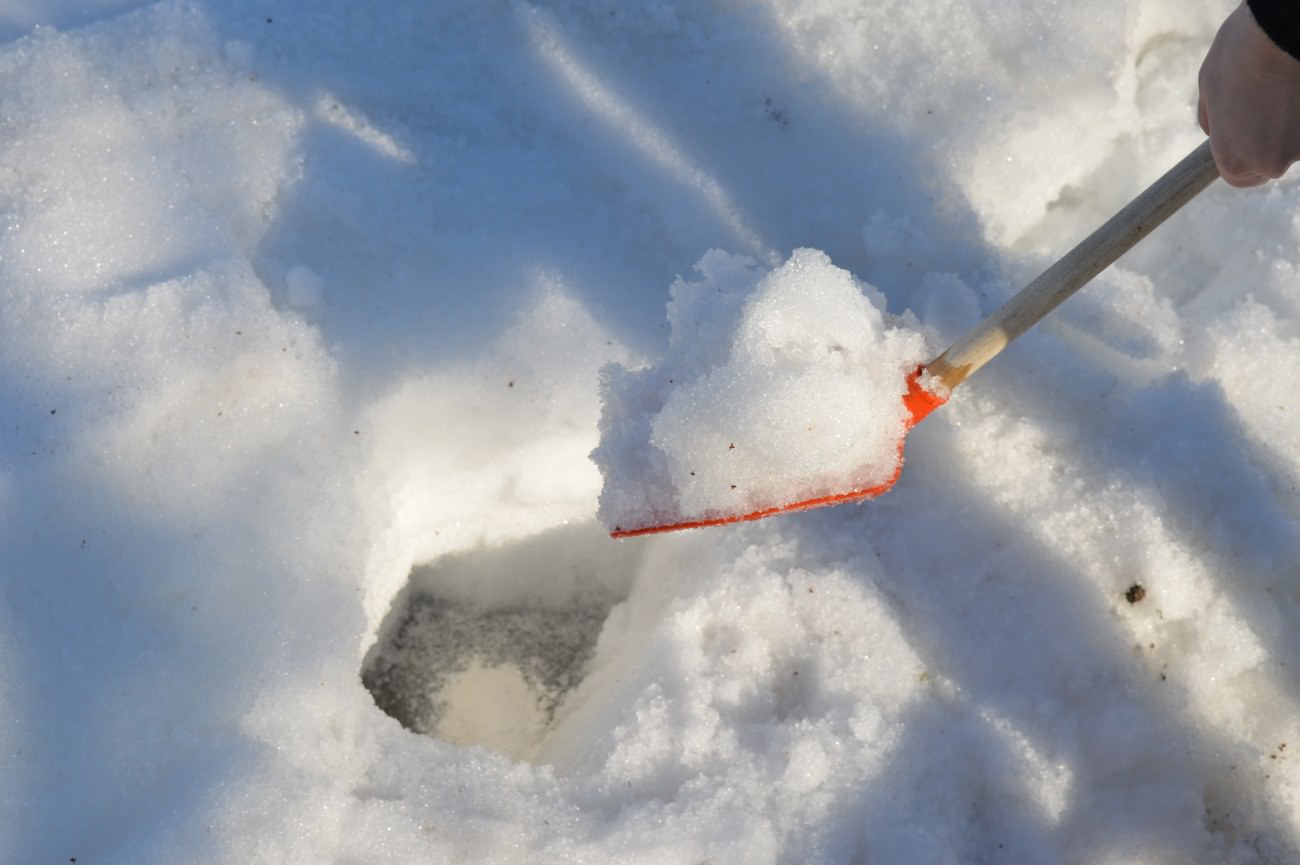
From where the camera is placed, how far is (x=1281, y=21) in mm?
1187

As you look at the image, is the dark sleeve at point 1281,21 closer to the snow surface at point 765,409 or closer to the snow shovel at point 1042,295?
the snow shovel at point 1042,295

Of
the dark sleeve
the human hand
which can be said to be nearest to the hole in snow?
the human hand

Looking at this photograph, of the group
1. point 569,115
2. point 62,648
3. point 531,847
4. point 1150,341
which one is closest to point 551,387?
point 569,115

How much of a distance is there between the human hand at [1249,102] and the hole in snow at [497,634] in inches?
46.0

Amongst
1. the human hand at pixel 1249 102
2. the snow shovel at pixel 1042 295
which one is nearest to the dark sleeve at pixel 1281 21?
the human hand at pixel 1249 102

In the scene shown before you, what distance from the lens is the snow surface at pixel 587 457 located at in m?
1.74

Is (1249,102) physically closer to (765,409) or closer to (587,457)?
(765,409)

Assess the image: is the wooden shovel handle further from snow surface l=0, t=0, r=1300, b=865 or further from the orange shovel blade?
snow surface l=0, t=0, r=1300, b=865

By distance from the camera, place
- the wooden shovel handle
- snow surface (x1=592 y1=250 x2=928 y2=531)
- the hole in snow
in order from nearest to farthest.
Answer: the wooden shovel handle → snow surface (x1=592 y1=250 x2=928 y2=531) → the hole in snow

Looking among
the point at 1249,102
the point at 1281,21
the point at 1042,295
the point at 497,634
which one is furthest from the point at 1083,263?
the point at 497,634

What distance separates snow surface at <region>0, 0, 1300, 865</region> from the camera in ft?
5.71

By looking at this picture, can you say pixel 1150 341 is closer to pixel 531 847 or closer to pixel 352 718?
pixel 531 847

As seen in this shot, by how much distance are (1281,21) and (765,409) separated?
0.77 m

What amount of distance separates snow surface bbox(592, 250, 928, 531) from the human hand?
507 mm
